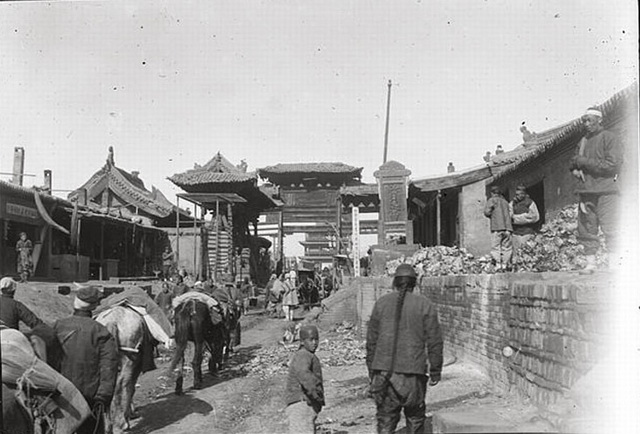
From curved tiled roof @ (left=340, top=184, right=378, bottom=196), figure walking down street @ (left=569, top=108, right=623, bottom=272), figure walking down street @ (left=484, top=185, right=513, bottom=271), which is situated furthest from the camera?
curved tiled roof @ (left=340, top=184, right=378, bottom=196)

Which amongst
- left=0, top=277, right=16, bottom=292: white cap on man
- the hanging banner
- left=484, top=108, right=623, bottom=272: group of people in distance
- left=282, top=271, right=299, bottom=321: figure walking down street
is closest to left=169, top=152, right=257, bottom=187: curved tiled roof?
left=282, top=271, right=299, bottom=321: figure walking down street

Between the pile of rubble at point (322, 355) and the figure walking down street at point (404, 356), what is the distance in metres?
6.45

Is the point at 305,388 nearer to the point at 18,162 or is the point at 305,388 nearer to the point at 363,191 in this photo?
the point at 363,191

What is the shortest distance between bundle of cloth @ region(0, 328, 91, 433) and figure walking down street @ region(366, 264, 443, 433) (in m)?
2.36

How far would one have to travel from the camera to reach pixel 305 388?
19.0ft

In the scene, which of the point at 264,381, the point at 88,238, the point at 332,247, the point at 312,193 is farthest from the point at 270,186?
the point at 264,381

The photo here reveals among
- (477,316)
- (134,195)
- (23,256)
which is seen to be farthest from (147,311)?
(134,195)

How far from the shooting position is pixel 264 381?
1091cm

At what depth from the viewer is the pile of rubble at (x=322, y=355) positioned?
1220 cm

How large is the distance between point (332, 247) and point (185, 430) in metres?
22.8

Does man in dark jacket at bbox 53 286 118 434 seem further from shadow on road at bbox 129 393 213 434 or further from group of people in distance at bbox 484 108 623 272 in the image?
group of people in distance at bbox 484 108 623 272

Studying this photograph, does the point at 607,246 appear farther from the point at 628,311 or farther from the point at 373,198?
the point at 373,198

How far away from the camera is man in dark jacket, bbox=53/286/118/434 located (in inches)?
214

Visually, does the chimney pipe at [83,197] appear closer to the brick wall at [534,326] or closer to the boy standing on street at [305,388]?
the brick wall at [534,326]
